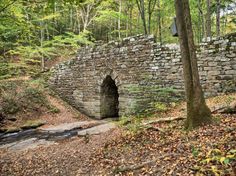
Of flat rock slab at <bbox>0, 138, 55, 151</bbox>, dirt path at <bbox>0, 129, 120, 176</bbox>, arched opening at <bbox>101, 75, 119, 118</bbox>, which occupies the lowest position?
flat rock slab at <bbox>0, 138, 55, 151</bbox>

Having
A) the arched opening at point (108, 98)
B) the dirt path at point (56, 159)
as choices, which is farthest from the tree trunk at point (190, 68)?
the arched opening at point (108, 98)

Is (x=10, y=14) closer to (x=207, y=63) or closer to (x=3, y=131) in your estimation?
(x=3, y=131)

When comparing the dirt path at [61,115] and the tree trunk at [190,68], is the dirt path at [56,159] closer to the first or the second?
the tree trunk at [190,68]

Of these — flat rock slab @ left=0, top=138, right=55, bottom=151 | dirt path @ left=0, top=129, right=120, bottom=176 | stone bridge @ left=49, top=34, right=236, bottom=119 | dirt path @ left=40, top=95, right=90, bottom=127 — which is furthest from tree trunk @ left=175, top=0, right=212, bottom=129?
dirt path @ left=40, top=95, right=90, bottom=127

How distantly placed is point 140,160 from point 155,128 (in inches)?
80.2

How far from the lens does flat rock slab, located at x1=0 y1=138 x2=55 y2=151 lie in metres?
8.71

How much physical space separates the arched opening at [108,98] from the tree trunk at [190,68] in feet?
25.6

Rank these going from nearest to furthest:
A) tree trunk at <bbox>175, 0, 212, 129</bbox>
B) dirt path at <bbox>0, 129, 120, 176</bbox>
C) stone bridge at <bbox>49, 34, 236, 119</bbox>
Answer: tree trunk at <bbox>175, 0, 212, 129</bbox> → dirt path at <bbox>0, 129, 120, 176</bbox> → stone bridge at <bbox>49, 34, 236, 119</bbox>

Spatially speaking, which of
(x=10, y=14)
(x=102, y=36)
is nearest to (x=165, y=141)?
(x=10, y=14)

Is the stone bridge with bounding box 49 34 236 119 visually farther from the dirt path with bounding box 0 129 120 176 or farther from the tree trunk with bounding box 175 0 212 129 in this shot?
the tree trunk with bounding box 175 0 212 129

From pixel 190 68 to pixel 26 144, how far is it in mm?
6373

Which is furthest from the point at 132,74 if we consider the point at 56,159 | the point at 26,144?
the point at 56,159

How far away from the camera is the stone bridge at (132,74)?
941 cm

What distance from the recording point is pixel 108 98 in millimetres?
14273
